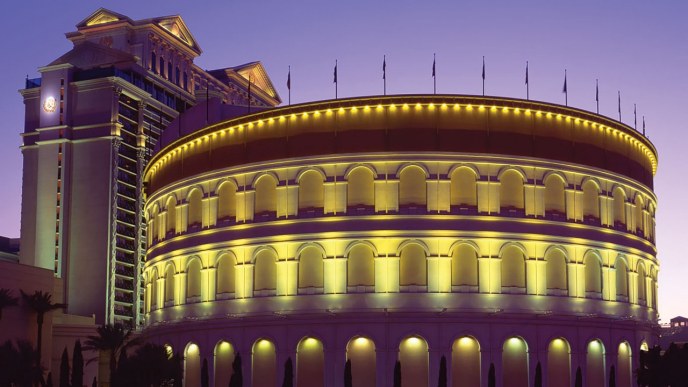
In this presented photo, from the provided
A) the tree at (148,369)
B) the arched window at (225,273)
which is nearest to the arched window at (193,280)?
the arched window at (225,273)

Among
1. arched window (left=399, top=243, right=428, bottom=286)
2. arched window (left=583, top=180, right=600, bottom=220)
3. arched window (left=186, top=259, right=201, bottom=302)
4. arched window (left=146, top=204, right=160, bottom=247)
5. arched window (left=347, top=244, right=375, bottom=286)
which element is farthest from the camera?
arched window (left=146, top=204, right=160, bottom=247)

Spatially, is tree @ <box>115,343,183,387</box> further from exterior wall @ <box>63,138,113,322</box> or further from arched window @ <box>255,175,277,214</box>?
exterior wall @ <box>63,138,113,322</box>

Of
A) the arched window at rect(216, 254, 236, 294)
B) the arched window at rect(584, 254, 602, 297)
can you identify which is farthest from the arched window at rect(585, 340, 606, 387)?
the arched window at rect(216, 254, 236, 294)

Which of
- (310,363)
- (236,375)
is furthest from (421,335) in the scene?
(236,375)

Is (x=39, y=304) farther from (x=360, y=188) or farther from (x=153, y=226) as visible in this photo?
(x=360, y=188)

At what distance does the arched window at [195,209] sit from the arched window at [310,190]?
8452mm

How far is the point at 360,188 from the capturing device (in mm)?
59562

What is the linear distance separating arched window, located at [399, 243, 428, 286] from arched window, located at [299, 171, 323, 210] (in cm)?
580

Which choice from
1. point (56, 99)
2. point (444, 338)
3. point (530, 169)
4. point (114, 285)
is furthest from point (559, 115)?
point (56, 99)

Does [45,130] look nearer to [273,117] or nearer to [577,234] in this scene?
[273,117]

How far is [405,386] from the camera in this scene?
57125 millimetres

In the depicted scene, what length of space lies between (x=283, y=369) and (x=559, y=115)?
21.9m

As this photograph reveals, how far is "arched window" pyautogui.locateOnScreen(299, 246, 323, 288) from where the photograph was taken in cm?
5947

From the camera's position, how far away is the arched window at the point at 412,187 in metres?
58.8
